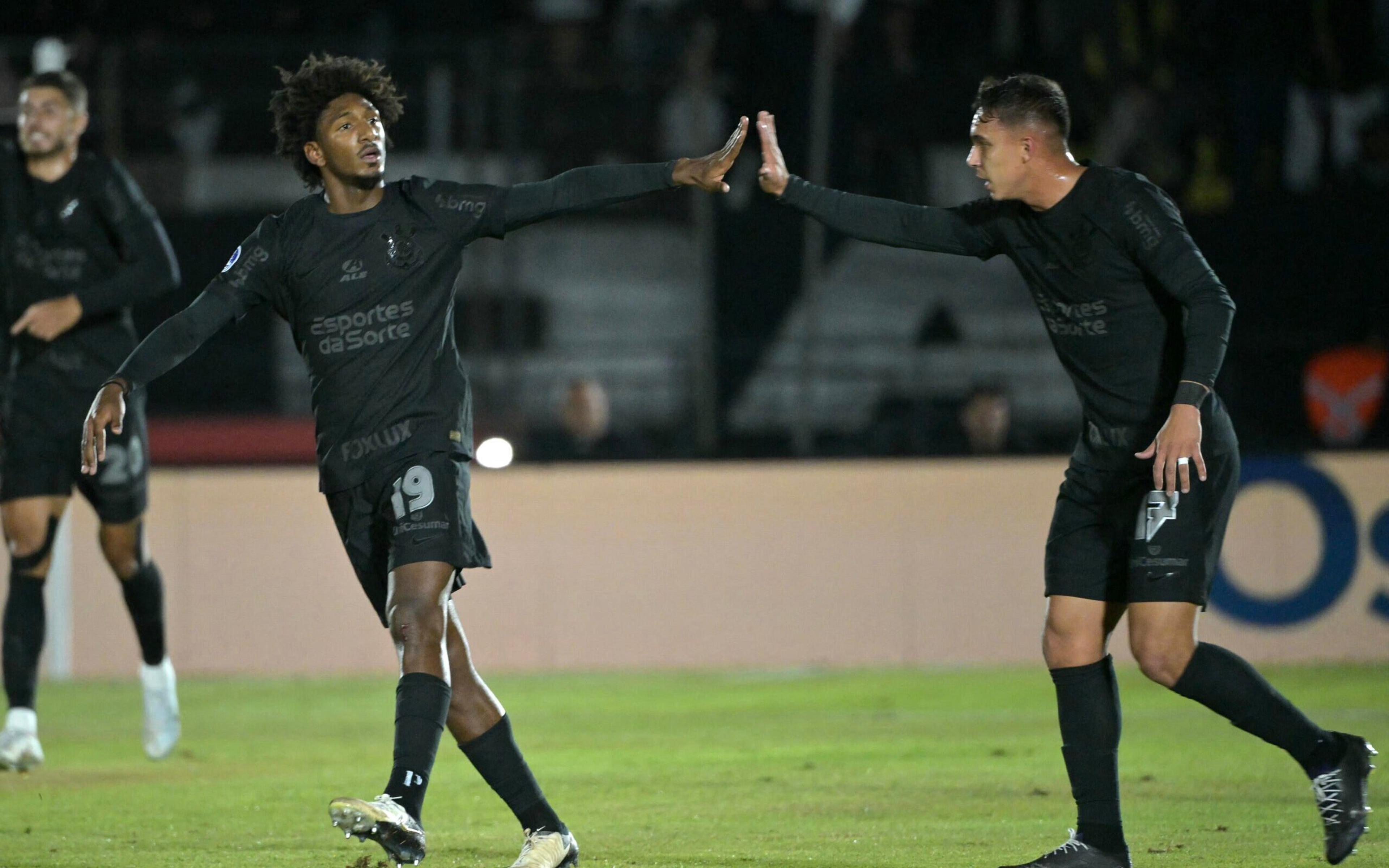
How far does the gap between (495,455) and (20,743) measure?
515cm

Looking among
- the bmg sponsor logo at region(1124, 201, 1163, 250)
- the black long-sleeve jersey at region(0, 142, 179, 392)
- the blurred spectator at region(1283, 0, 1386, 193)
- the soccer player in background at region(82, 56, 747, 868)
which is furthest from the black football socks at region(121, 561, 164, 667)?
the blurred spectator at region(1283, 0, 1386, 193)

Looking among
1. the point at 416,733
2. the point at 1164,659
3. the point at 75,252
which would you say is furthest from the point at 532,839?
the point at 75,252

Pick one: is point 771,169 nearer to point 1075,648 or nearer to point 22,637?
point 1075,648

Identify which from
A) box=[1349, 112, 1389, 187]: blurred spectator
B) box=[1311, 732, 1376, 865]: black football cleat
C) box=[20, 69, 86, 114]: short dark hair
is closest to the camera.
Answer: box=[1311, 732, 1376, 865]: black football cleat

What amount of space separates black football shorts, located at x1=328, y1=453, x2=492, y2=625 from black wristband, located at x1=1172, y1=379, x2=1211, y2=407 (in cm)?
180

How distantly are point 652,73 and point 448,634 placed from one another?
934 centimetres

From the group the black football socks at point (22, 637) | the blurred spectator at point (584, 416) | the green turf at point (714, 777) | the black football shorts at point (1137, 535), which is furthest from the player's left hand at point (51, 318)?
the blurred spectator at point (584, 416)

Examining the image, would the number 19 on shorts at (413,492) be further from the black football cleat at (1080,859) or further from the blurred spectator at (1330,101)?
the blurred spectator at (1330,101)

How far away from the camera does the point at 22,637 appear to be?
290 inches

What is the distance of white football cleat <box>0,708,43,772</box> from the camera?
705cm

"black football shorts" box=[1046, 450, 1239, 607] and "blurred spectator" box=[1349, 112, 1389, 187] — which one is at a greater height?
"blurred spectator" box=[1349, 112, 1389, 187]

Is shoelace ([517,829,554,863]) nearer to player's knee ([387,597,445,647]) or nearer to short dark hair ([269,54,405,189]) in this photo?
player's knee ([387,597,445,647])

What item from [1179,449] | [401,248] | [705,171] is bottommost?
[1179,449]

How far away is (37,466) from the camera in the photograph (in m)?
7.43
